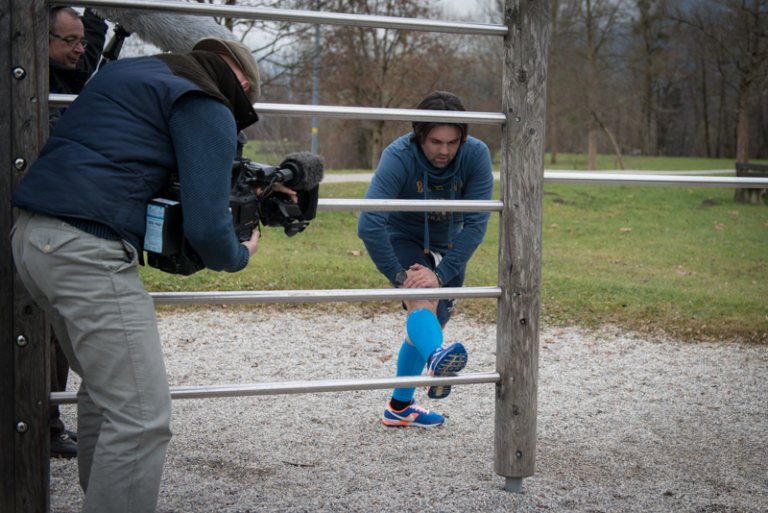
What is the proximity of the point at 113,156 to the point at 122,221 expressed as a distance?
6.6 inches

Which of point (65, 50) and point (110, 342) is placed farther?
point (65, 50)

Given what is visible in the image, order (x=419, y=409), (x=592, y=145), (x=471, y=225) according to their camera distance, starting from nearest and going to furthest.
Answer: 1. (x=471, y=225)
2. (x=419, y=409)
3. (x=592, y=145)

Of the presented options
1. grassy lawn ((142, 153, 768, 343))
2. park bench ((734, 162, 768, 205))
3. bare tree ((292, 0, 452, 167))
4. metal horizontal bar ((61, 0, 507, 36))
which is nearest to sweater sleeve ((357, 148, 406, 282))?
metal horizontal bar ((61, 0, 507, 36))

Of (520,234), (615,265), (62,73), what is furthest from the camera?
(615,265)

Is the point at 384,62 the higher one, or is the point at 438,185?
the point at 384,62

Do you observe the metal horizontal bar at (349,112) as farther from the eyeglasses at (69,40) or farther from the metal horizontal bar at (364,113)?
the eyeglasses at (69,40)

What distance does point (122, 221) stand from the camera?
2232mm

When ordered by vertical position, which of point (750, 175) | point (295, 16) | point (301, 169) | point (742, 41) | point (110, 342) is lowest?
point (750, 175)

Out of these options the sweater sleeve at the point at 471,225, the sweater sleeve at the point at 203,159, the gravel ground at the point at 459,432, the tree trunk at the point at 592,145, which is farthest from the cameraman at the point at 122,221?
the tree trunk at the point at 592,145

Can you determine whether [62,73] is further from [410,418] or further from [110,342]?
[410,418]

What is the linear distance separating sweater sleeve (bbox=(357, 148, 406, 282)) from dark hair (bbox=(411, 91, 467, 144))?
0.15 meters

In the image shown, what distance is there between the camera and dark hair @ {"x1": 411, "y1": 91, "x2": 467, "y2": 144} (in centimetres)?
391

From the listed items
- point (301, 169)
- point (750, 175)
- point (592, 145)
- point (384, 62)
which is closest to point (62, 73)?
point (301, 169)

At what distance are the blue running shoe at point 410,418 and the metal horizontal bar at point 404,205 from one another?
148 centimetres
